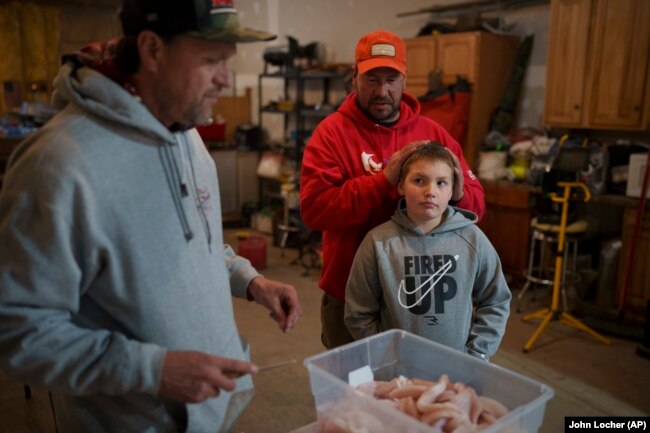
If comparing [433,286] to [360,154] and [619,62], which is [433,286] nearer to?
[360,154]

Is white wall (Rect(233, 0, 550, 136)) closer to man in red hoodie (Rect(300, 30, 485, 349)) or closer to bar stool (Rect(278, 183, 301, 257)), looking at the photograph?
bar stool (Rect(278, 183, 301, 257))

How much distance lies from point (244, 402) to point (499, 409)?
0.53 m

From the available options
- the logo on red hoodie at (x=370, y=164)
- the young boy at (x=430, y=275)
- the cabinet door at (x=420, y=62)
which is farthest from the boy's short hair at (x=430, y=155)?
the cabinet door at (x=420, y=62)

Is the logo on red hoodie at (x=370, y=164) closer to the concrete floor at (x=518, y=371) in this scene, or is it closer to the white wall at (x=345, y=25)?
the concrete floor at (x=518, y=371)

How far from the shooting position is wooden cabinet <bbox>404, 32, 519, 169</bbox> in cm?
467

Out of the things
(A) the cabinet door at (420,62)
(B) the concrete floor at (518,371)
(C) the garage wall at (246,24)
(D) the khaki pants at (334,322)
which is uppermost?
(C) the garage wall at (246,24)

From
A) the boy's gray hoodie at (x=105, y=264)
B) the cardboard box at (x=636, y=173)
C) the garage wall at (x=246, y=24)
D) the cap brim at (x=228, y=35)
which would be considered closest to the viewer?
the boy's gray hoodie at (x=105, y=264)

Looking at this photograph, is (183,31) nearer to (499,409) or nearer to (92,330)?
(92,330)

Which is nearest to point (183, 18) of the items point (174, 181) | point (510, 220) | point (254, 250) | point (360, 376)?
point (174, 181)

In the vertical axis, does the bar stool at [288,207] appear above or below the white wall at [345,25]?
below

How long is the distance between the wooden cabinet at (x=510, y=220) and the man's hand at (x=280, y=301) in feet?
11.4

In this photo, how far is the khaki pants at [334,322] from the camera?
6.27ft

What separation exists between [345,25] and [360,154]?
16.1ft

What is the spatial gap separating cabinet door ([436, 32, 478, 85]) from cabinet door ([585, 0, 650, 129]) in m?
0.93
